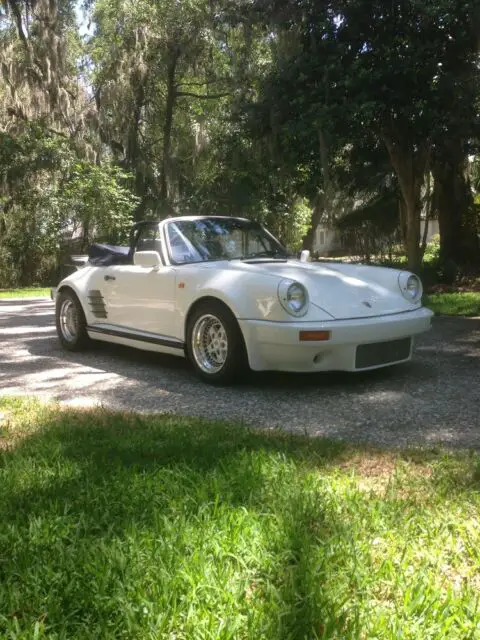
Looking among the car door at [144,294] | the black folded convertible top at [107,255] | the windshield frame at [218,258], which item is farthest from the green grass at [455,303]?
the car door at [144,294]

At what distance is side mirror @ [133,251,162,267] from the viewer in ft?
19.4

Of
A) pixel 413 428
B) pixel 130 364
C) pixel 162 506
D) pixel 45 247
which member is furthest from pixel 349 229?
pixel 162 506

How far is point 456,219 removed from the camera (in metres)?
16.0

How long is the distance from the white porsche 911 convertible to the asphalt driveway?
0.79 feet

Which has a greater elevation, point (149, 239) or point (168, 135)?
point (168, 135)

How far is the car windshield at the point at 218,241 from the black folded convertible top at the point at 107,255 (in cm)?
92

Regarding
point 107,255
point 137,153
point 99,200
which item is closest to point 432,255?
point 137,153

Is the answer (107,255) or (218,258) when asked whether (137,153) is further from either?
(218,258)

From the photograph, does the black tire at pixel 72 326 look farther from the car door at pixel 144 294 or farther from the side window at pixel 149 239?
the side window at pixel 149 239

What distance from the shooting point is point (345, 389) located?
5141 millimetres

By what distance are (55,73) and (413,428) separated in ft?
66.1

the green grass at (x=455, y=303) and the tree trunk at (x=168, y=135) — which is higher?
the tree trunk at (x=168, y=135)

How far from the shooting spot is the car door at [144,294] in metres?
5.86

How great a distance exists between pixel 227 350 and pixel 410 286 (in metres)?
1.78
